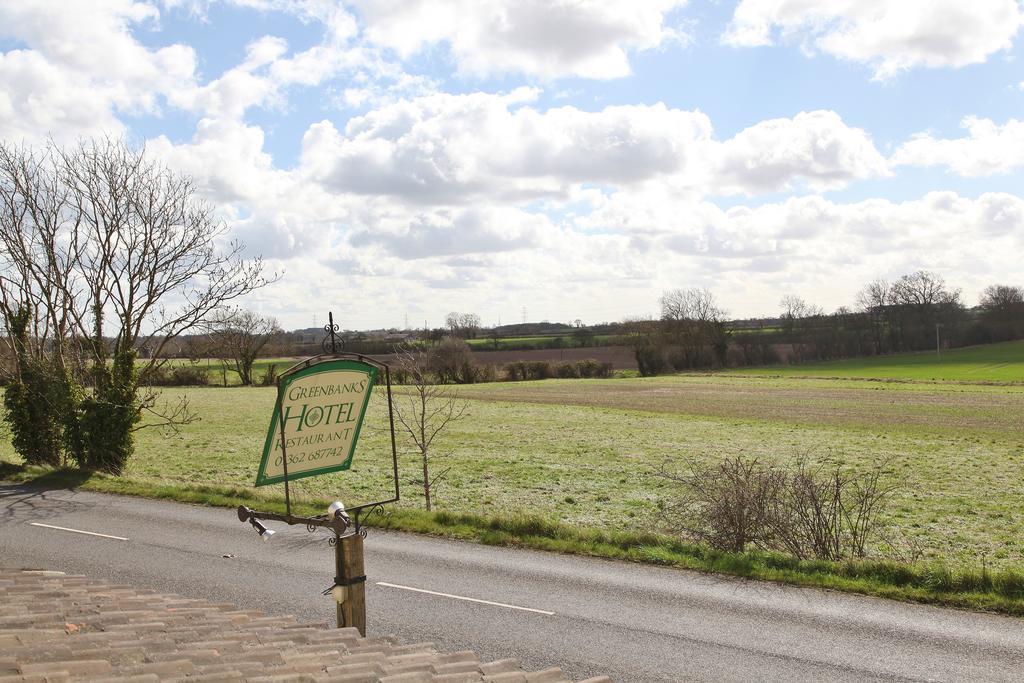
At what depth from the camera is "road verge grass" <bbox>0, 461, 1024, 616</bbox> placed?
35.3ft

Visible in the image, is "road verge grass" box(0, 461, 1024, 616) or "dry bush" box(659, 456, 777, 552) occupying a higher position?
"dry bush" box(659, 456, 777, 552)

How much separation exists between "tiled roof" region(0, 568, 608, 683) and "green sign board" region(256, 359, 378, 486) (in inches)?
54.6

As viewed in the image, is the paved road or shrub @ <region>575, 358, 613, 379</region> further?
shrub @ <region>575, 358, 613, 379</region>

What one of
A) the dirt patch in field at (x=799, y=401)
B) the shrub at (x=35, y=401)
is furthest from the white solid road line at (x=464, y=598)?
the dirt patch in field at (x=799, y=401)

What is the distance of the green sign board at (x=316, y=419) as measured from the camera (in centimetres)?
726

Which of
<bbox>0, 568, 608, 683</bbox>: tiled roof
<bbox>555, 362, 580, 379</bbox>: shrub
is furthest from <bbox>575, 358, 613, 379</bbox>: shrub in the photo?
<bbox>0, 568, 608, 683</bbox>: tiled roof

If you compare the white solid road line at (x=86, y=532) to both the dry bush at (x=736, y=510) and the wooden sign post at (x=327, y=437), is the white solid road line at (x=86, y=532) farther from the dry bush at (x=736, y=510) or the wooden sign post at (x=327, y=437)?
the dry bush at (x=736, y=510)

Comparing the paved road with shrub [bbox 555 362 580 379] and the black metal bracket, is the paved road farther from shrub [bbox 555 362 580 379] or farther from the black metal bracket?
shrub [bbox 555 362 580 379]

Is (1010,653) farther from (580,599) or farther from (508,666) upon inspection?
(508,666)

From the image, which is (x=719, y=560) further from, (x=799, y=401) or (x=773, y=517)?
(x=799, y=401)

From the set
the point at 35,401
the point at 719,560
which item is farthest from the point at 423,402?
the point at 35,401

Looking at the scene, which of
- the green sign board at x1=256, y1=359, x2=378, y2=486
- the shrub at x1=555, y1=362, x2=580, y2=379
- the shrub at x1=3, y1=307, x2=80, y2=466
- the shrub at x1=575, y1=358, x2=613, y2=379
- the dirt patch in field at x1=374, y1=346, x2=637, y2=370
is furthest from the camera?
the dirt patch in field at x1=374, y1=346, x2=637, y2=370

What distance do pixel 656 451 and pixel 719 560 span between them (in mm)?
18960

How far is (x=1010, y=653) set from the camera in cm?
884
